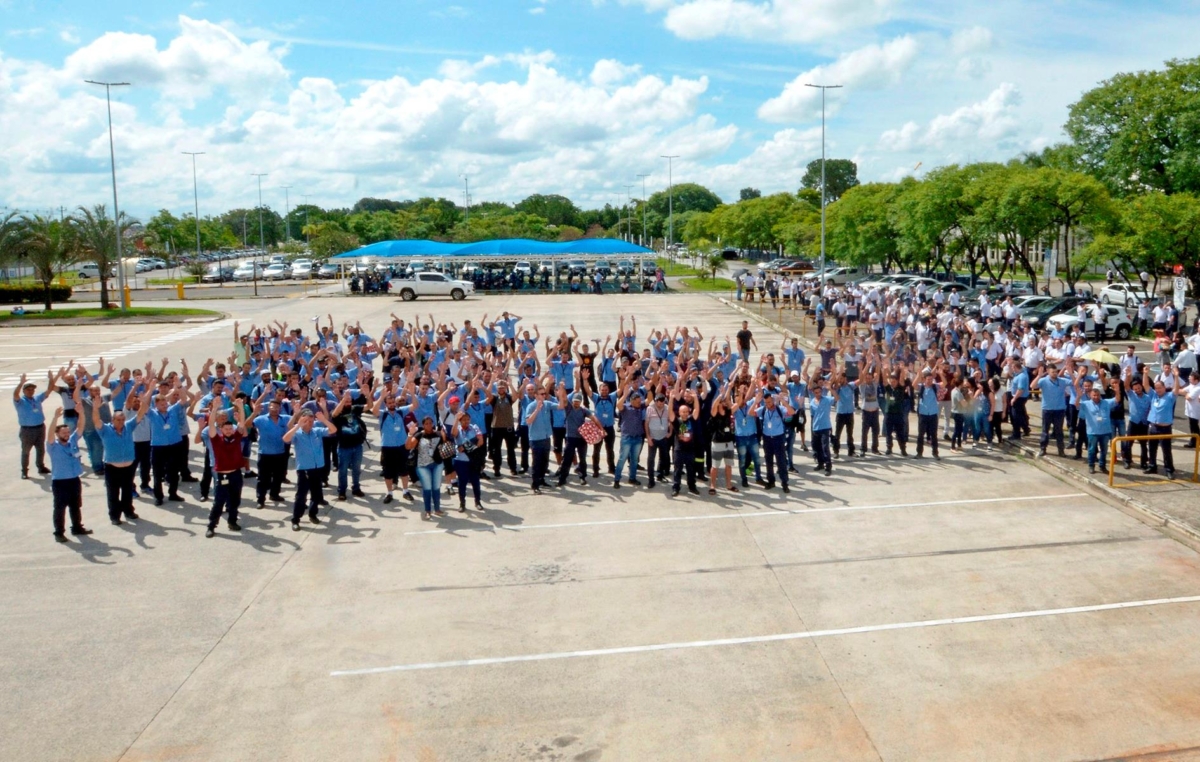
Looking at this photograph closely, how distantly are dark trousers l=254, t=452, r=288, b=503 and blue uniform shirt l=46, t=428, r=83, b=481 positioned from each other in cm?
210

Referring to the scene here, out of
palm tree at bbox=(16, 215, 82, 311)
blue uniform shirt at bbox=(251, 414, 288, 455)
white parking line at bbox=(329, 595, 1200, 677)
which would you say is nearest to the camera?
white parking line at bbox=(329, 595, 1200, 677)

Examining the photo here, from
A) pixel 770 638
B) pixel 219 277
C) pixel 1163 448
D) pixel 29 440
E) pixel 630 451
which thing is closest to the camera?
pixel 770 638

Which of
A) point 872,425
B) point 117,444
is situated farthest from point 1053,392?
point 117,444

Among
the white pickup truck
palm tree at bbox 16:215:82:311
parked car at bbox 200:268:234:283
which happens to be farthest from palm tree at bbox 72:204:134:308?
parked car at bbox 200:268:234:283

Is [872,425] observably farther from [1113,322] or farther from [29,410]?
[1113,322]

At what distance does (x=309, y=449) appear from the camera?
11672 millimetres

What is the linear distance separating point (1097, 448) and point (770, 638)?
26.2 feet

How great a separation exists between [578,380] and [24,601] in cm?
892

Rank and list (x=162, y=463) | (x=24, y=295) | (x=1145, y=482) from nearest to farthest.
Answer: (x=162, y=463) < (x=1145, y=482) < (x=24, y=295)

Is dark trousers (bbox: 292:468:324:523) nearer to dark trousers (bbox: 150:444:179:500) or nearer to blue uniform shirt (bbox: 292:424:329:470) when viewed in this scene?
blue uniform shirt (bbox: 292:424:329:470)

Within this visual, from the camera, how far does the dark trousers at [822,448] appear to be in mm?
14094

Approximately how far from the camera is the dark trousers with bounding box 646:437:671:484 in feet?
43.8

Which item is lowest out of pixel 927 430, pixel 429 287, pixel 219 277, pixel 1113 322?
pixel 927 430

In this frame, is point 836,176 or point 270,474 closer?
point 270,474
